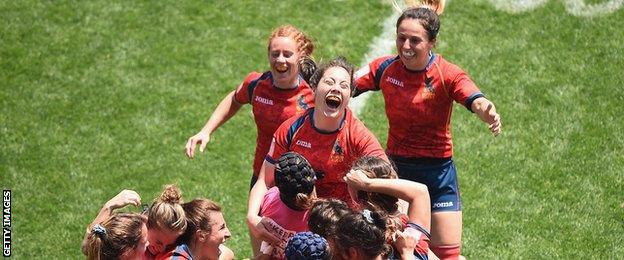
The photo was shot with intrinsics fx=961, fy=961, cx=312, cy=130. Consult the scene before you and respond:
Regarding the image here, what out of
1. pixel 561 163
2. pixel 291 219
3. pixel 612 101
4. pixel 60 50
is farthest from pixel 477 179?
pixel 60 50

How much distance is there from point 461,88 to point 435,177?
869 mm

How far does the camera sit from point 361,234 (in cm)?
582

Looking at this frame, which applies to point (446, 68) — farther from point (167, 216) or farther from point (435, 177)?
point (167, 216)

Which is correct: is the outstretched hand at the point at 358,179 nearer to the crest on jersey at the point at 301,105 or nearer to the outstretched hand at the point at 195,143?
the crest on jersey at the point at 301,105

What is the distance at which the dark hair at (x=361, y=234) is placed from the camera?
583 centimetres

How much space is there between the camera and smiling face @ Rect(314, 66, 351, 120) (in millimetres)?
7195

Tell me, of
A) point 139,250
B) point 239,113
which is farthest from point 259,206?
point 239,113

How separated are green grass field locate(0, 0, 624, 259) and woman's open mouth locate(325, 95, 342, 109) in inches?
123

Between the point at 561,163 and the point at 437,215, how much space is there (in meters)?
3.04

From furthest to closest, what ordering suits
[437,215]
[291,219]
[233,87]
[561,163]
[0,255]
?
[233,87]
[561,163]
[0,255]
[437,215]
[291,219]

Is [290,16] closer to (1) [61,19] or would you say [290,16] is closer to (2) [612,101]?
(1) [61,19]

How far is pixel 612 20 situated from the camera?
12367 mm

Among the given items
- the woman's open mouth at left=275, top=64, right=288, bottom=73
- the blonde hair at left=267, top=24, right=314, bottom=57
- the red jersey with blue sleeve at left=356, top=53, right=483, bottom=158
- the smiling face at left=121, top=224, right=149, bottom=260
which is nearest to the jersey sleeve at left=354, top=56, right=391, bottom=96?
the red jersey with blue sleeve at left=356, top=53, right=483, bottom=158

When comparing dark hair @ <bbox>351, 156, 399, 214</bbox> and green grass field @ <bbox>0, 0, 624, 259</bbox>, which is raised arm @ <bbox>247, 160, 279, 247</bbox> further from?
green grass field @ <bbox>0, 0, 624, 259</bbox>
